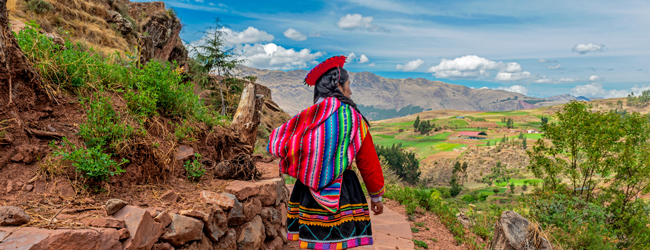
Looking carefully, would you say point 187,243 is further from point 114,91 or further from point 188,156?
point 114,91

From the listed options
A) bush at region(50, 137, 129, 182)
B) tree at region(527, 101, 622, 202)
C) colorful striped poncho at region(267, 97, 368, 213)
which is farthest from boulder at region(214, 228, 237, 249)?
tree at region(527, 101, 622, 202)

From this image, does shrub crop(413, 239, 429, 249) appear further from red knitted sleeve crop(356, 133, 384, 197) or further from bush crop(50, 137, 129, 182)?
bush crop(50, 137, 129, 182)

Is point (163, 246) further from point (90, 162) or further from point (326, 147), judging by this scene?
point (326, 147)

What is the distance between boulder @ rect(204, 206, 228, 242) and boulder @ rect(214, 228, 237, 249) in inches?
2.5

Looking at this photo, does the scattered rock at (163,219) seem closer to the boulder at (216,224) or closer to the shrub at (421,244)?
the boulder at (216,224)

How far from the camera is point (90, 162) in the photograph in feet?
7.89

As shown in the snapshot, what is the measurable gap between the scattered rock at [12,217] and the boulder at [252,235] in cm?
178

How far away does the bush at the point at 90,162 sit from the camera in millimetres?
2383

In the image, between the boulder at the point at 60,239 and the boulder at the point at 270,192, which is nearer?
the boulder at the point at 60,239

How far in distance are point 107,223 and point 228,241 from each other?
1.25 m

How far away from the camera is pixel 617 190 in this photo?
9008 millimetres

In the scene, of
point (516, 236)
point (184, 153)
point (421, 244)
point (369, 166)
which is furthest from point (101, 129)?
point (421, 244)

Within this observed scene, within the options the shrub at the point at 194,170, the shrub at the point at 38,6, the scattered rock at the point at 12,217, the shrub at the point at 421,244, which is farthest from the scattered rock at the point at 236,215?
the shrub at the point at 38,6

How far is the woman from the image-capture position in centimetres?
213
